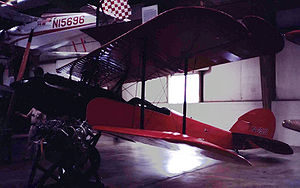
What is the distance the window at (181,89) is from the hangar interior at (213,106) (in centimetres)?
4

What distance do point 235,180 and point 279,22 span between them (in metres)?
7.41

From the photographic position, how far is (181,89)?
39.9 feet

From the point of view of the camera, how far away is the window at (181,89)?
11750 millimetres

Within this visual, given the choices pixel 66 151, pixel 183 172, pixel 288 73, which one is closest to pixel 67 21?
pixel 288 73

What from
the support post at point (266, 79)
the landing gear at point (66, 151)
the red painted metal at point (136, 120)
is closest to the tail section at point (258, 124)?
the red painted metal at point (136, 120)

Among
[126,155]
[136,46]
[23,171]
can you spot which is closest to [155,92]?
[126,155]

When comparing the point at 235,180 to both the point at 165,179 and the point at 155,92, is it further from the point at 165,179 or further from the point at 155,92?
the point at 155,92

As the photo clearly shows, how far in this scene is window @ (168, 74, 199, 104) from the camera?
463 inches

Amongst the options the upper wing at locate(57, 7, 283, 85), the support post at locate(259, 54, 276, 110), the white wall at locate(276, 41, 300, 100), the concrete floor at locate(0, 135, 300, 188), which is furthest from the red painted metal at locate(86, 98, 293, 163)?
the white wall at locate(276, 41, 300, 100)

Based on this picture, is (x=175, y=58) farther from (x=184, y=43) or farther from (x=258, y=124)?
(x=258, y=124)

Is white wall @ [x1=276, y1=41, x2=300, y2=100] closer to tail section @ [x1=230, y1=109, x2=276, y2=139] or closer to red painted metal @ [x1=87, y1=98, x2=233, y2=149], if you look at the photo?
tail section @ [x1=230, y1=109, x2=276, y2=139]

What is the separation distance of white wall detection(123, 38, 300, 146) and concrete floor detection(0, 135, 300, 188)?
290 cm

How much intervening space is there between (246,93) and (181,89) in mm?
2722

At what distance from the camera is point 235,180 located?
471 cm
